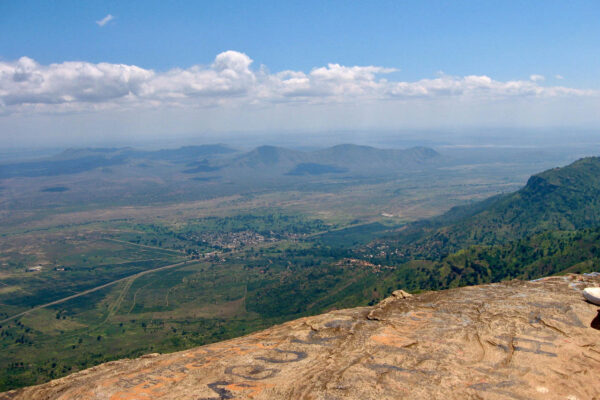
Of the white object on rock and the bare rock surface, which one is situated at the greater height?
the white object on rock

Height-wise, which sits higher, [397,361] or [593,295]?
[593,295]

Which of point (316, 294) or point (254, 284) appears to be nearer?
point (316, 294)

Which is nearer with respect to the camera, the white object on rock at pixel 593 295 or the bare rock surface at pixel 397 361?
the bare rock surface at pixel 397 361

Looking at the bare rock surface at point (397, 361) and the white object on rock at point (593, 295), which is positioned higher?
the white object on rock at point (593, 295)

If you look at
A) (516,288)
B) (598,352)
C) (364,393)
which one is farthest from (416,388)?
(516,288)

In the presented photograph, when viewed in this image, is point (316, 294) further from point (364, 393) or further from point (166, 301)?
point (364, 393)

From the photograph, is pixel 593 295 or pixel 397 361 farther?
pixel 593 295

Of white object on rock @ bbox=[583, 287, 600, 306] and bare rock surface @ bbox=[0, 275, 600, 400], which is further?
white object on rock @ bbox=[583, 287, 600, 306]

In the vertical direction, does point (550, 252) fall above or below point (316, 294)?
above
